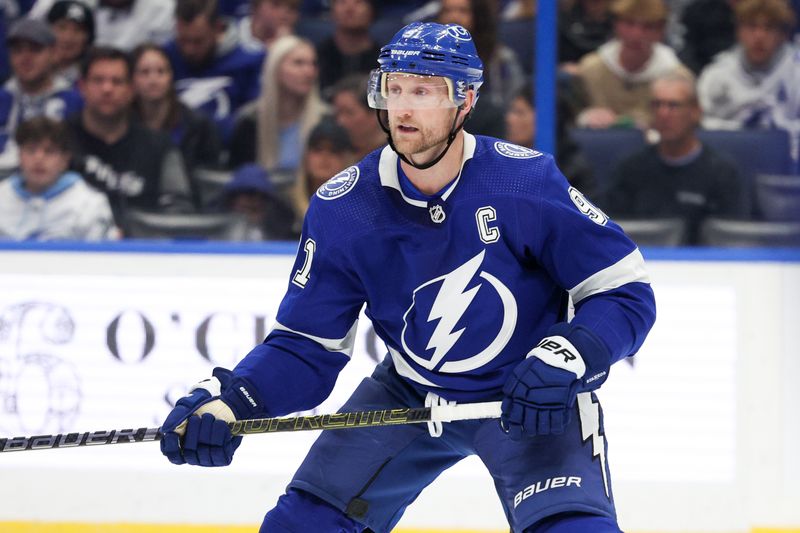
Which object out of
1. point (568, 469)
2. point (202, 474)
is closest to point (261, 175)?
point (202, 474)

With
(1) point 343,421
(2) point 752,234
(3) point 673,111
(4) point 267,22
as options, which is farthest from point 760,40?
(1) point 343,421

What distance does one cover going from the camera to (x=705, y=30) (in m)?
4.34

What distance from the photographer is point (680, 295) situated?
396cm

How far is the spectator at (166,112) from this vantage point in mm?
4379

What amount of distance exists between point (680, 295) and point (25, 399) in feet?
6.59

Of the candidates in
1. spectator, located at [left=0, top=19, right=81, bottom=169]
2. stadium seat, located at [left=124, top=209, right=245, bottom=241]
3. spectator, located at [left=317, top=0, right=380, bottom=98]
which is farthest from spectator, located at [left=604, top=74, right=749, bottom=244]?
spectator, located at [left=0, top=19, right=81, bottom=169]

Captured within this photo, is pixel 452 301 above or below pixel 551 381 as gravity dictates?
above

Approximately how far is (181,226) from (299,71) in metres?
0.68

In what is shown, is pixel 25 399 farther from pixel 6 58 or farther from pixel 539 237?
pixel 539 237

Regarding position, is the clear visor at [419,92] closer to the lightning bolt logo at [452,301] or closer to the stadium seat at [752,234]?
the lightning bolt logo at [452,301]

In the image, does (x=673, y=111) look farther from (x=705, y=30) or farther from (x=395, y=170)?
(x=395, y=170)

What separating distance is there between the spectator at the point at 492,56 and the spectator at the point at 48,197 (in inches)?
51.0

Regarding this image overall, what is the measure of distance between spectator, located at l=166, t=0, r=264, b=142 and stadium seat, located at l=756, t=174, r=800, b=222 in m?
1.70

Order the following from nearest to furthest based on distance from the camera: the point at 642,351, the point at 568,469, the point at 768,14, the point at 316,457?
the point at 568,469
the point at 316,457
the point at 642,351
the point at 768,14
